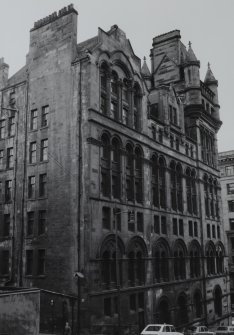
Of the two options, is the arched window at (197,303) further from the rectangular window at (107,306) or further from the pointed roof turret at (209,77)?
the pointed roof turret at (209,77)

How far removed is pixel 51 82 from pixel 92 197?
44.8 feet

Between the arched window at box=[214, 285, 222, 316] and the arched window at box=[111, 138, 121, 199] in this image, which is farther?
the arched window at box=[214, 285, 222, 316]

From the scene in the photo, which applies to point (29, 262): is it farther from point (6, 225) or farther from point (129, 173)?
point (129, 173)

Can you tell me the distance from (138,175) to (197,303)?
21.4 m

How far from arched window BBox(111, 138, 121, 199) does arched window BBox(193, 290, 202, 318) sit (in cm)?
2211

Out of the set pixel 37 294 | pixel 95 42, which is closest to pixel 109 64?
pixel 95 42

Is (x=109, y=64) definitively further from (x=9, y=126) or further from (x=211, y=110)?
(x=211, y=110)

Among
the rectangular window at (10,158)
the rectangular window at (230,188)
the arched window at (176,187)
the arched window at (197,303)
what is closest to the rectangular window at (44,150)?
the rectangular window at (10,158)

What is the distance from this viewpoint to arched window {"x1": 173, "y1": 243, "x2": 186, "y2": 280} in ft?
163

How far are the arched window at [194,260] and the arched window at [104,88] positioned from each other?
24702mm

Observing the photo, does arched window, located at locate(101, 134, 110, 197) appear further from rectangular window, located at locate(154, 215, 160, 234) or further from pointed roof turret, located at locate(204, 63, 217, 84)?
pointed roof turret, located at locate(204, 63, 217, 84)

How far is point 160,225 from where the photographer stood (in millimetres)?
47250

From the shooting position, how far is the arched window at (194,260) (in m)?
53.7

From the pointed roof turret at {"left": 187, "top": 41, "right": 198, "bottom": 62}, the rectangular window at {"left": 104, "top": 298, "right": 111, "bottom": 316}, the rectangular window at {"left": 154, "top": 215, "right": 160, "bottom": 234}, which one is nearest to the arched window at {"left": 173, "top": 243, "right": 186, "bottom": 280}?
the rectangular window at {"left": 154, "top": 215, "right": 160, "bottom": 234}
